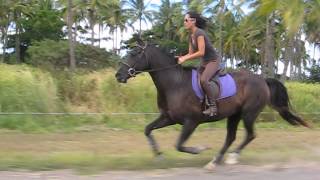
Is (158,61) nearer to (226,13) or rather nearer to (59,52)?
(59,52)

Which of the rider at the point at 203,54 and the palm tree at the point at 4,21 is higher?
the palm tree at the point at 4,21

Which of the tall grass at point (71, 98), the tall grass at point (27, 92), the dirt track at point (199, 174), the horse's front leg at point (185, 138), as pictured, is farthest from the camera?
the tall grass at point (27, 92)

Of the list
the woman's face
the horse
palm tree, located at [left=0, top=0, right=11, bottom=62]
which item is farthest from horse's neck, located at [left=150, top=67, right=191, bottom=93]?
palm tree, located at [left=0, top=0, right=11, bottom=62]

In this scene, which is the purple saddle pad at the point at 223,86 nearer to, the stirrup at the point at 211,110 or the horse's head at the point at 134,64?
the stirrup at the point at 211,110

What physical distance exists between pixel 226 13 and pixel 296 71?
31.2m

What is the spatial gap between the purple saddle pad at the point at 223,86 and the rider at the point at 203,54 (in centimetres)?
11

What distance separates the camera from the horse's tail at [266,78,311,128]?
10.4m

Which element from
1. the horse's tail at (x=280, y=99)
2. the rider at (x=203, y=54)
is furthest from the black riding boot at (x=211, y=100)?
the horse's tail at (x=280, y=99)

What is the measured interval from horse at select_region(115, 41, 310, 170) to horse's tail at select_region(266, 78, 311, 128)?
49cm

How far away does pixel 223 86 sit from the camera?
937 cm

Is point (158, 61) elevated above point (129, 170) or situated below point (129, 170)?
above

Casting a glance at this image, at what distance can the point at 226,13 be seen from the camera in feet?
150

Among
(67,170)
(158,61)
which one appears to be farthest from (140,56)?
(67,170)

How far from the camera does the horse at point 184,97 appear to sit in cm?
906
